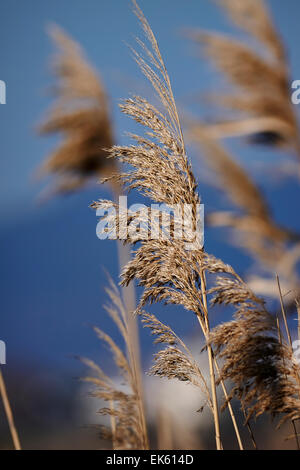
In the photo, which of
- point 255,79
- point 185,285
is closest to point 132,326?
point 185,285

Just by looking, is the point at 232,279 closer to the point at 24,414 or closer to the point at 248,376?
the point at 248,376

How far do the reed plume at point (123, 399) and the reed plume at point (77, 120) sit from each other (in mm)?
2033

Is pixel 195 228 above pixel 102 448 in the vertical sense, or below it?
above

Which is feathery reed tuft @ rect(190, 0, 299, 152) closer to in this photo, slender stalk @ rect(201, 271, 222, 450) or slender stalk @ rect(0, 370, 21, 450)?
slender stalk @ rect(201, 271, 222, 450)

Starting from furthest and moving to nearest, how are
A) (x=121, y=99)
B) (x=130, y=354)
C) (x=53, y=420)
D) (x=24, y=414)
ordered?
(x=53, y=420), (x=24, y=414), (x=121, y=99), (x=130, y=354)

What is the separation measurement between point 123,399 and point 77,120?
2.43m

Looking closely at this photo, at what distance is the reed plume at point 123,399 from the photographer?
1425 mm

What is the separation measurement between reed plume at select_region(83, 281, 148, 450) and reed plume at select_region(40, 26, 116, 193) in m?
2.03

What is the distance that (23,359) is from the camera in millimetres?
5102

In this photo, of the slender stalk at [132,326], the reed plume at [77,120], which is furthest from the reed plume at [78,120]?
the slender stalk at [132,326]

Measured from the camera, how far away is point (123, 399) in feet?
4.75
